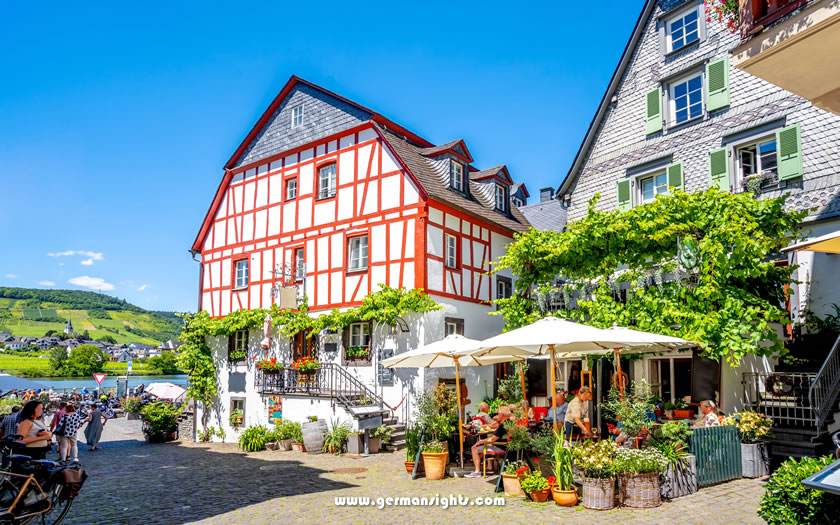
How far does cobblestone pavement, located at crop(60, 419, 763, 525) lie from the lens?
8508mm

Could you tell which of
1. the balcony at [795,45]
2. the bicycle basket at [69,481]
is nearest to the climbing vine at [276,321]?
the bicycle basket at [69,481]

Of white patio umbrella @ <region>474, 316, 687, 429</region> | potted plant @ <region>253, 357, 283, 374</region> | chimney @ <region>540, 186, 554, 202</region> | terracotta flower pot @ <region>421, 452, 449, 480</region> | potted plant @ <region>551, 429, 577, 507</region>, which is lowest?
terracotta flower pot @ <region>421, 452, 449, 480</region>

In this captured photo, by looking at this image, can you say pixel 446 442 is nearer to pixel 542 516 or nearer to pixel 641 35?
pixel 542 516

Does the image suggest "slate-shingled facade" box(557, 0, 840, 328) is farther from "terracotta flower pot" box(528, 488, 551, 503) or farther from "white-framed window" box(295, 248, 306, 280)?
"white-framed window" box(295, 248, 306, 280)

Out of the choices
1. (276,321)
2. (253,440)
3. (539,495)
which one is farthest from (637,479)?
(276,321)

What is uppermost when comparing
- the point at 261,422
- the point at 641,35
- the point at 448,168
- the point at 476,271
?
the point at 641,35

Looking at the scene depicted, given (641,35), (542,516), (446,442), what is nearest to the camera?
(542,516)


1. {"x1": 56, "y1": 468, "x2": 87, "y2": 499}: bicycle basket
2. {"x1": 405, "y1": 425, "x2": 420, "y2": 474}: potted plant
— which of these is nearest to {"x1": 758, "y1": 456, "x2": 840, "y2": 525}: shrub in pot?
{"x1": 405, "y1": 425, "x2": 420, "y2": 474}: potted plant

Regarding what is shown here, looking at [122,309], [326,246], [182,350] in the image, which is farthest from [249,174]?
[122,309]

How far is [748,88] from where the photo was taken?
1490 centimetres

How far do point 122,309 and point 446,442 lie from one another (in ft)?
503

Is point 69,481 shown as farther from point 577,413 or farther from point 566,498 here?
point 577,413

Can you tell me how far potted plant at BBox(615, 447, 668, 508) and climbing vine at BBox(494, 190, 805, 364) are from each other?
442cm

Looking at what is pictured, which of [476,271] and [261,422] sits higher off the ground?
[476,271]
